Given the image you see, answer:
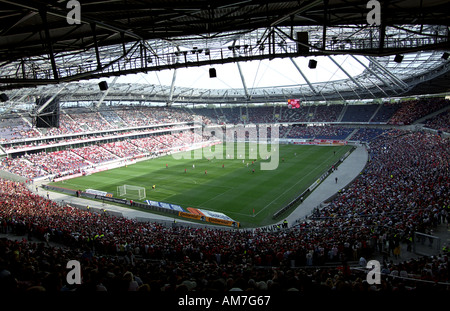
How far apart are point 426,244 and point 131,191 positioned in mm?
30356

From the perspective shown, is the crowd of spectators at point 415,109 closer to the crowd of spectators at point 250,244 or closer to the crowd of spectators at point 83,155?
the crowd of spectators at point 250,244

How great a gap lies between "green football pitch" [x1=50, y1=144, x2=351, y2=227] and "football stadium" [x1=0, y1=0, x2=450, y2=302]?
320mm

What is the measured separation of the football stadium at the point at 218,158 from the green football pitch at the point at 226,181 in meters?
0.32

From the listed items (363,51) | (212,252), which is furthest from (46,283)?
(363,51)

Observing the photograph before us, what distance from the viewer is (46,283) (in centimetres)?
530

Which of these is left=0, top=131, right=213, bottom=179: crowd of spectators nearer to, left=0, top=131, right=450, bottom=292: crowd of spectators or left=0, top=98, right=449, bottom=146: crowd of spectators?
left=0, top=98, right=449, bottom=146: crowd of spectators

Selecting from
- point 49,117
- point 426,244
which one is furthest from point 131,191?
point 426,244

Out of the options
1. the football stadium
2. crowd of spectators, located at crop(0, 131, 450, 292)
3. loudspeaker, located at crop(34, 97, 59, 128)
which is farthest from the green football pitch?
loudspeaker, located at crop(34, 97, 59, 128)

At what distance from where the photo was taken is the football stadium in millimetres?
8938

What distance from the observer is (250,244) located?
16.2 meters

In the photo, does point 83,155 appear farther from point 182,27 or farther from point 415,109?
point 415,109

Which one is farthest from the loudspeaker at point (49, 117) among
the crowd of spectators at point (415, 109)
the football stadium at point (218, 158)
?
the crowd of spectators at point (415, 109)

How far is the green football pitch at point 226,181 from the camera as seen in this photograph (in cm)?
3061
